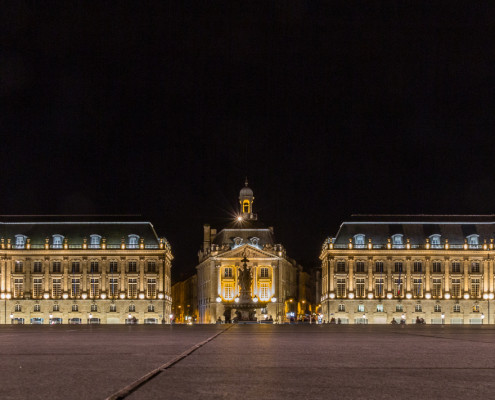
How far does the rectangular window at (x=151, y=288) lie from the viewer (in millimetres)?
121688

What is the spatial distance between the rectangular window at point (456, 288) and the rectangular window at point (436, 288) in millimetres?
1825

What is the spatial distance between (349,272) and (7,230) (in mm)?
50035

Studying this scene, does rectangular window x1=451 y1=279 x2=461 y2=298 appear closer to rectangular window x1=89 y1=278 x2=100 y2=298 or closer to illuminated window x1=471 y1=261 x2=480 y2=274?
illuminated window x1=471 y1=261 x2=480 y2=274

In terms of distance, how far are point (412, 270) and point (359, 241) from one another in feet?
28.5

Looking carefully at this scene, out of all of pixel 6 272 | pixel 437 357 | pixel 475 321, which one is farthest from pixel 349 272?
pixel 437 357

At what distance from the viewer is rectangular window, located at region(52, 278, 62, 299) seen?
121m

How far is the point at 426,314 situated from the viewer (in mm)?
120375

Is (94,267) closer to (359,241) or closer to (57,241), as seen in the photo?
(57,241)

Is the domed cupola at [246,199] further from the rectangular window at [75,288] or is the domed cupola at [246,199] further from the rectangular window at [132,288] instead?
the rectangular window at [75,288]

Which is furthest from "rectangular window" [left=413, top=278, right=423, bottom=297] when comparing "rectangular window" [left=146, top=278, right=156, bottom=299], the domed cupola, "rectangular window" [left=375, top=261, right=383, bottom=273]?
"rectangular window" [left=146, top=278, right=156, bottom=299]

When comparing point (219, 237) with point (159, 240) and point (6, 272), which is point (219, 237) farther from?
point (6, 272)

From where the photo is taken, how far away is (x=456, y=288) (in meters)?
122

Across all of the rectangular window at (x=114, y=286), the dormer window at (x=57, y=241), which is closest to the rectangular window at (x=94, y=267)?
the rectangular window at (x=114, y=286)

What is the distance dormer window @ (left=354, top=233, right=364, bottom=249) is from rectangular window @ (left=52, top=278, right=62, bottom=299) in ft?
141
